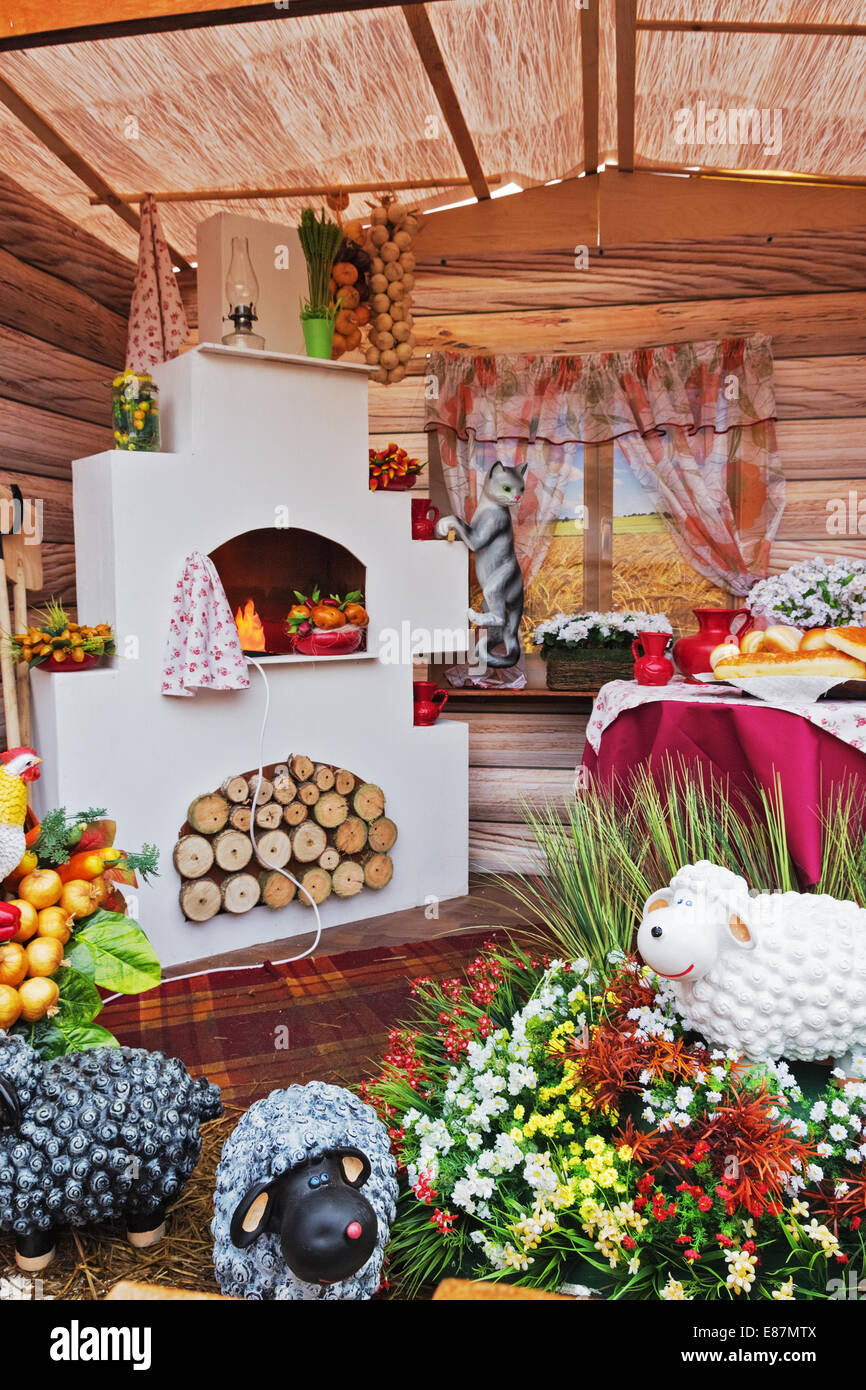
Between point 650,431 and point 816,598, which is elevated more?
point 650,431

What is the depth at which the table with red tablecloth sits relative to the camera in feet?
6.53

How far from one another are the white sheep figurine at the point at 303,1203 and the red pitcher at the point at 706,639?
1.50 m

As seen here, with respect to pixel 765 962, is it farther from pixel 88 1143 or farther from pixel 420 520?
pixel 420 520

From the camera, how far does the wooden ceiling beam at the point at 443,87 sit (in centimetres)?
328

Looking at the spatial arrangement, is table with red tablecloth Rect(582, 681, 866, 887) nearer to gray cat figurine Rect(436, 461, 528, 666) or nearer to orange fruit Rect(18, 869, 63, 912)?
orange fruit Rect(18, 869, 63, 912)

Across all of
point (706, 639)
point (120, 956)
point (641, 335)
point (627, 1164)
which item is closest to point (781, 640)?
point (706, 639)

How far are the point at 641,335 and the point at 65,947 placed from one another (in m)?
4.08

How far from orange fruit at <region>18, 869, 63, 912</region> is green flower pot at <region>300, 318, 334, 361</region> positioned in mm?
2315

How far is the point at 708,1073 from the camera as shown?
1.55 metres

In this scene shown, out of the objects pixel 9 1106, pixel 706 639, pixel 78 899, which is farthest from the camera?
pixel 706 639

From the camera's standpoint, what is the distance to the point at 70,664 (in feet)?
10.1
